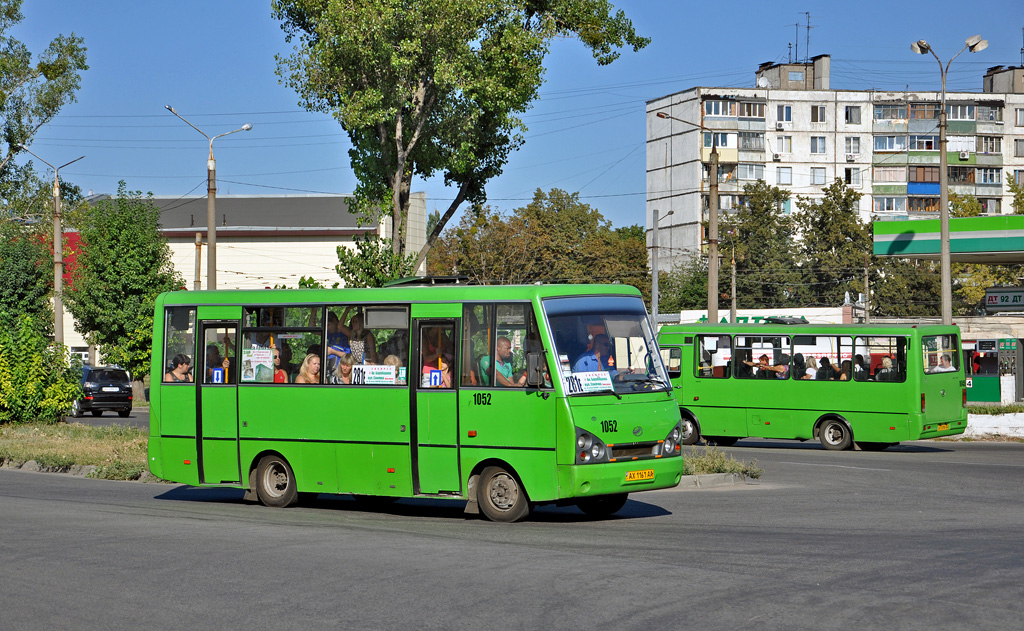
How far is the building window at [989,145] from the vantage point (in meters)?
96.2

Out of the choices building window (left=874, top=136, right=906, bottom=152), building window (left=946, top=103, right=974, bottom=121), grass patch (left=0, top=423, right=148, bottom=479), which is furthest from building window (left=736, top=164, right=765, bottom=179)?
grass patch (left=0, top=423, right=148, bottom=479)

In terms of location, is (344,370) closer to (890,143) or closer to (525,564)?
(525,564)

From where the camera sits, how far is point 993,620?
7723mm

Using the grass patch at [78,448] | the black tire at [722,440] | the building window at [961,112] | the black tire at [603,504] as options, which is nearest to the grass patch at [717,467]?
the black tire at [603,504]

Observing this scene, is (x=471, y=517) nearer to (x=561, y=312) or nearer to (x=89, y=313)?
(x=561, y=312)

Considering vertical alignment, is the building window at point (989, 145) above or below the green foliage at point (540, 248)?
above

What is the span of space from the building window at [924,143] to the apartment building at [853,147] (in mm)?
78

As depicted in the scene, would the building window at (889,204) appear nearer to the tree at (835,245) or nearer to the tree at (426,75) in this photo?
the tree at (835,245)

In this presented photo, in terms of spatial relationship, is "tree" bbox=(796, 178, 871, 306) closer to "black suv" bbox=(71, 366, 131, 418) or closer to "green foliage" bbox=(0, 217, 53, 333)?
"green foliage" bbox=(0, 217, 53, 333)

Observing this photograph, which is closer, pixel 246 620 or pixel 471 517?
pixel 246 620

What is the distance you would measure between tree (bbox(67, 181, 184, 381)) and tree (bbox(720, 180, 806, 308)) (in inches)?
1634

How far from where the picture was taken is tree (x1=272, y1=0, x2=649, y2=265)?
102ft

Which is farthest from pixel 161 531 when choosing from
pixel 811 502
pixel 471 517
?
pixel 811 502

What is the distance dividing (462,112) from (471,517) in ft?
67.6
